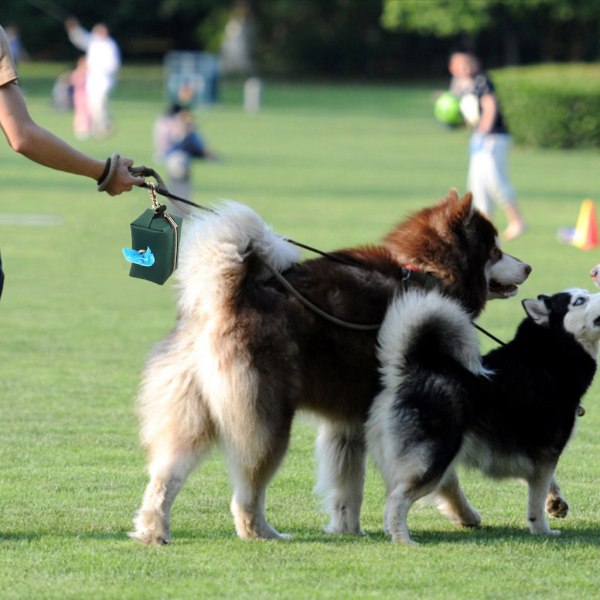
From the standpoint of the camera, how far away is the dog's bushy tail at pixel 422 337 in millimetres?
5969

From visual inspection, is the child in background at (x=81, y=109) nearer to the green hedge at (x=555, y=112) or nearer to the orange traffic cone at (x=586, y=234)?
the green hedge at (x=555, y=112)

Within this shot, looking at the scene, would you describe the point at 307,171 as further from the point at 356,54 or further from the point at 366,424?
the point at 356,54

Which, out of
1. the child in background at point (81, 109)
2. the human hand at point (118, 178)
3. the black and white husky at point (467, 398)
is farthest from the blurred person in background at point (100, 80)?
the black and white husky at point (467, 398)

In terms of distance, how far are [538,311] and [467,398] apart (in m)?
0.72

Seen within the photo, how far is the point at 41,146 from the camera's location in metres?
5.69

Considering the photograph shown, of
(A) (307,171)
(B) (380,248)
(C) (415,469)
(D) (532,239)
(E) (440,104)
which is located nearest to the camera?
(C) (415,469)

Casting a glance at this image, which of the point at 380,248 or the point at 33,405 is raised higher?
the point at 380,248

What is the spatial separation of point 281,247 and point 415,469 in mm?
1143

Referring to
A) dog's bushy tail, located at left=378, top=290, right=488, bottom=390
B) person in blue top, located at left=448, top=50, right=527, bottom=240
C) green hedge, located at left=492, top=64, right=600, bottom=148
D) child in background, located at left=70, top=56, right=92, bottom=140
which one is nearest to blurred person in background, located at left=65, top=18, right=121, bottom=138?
child in background, located at left=70, top=56, right=92, bottom=140

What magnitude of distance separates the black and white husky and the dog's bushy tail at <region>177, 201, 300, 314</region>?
0.70m

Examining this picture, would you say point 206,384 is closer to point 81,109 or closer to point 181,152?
point 181,152

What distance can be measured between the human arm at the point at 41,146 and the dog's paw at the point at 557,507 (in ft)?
8.42

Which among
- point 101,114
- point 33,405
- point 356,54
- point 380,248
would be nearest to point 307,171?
point 101,114

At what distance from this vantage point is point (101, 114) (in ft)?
115
